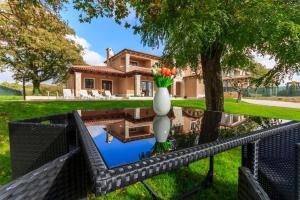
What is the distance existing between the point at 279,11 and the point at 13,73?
25.1 metres

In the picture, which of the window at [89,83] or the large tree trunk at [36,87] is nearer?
the window at [89,83]

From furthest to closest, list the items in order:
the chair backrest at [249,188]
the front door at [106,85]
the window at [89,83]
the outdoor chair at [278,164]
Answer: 1. the front door at [106,85]
2. the window at [89,83]
3. the outdoor chair at [278,164]
4. the chair backrest at [249,188]

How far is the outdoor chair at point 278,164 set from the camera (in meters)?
1.32

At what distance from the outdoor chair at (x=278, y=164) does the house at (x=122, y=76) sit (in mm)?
17963

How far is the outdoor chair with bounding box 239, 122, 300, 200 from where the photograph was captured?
1.32 metres

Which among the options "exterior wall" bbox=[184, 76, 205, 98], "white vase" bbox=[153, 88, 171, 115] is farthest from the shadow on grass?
"exterior wall" bbox=[184, 76, 205, 98]

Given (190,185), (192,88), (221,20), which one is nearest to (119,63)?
(192,88)

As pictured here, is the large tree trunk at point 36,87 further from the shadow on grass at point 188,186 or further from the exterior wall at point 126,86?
the shadow on grass at point 188,186

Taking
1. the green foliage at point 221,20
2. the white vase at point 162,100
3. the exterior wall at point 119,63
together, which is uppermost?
the exterior wall at point 119,63

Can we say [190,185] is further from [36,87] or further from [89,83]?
[36,87]

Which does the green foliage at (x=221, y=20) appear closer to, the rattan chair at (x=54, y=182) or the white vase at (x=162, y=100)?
the white vase at (x=162, y=100)

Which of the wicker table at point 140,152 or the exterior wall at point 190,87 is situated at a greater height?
the exterior wall at point 190,87

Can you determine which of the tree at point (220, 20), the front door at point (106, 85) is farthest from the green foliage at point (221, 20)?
the front door at point (106, 85)

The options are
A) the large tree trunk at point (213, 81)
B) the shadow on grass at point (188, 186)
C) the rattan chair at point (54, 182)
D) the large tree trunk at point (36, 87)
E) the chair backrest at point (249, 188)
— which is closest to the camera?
the rattan chair at point (54, 182)
